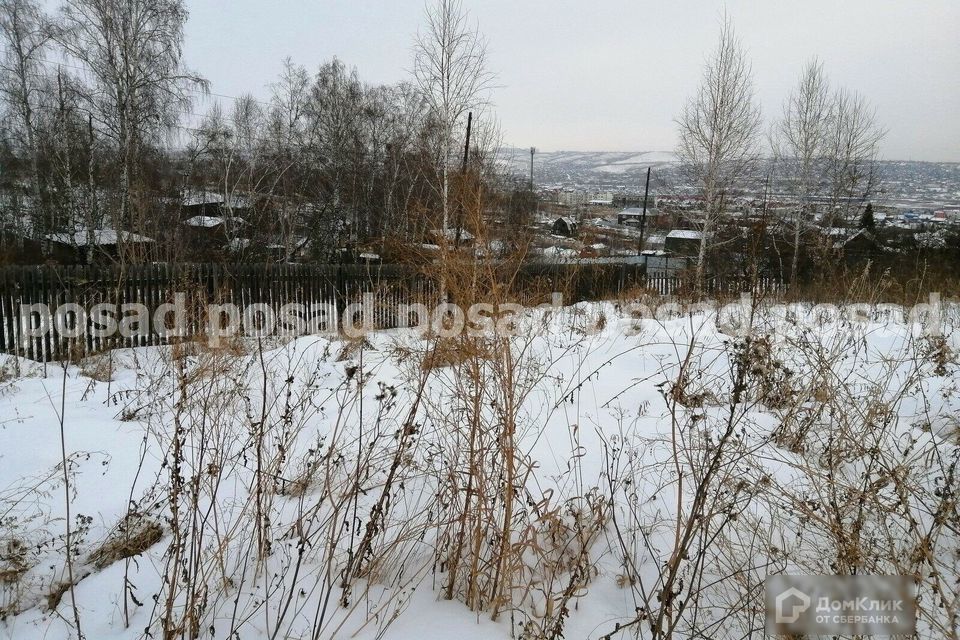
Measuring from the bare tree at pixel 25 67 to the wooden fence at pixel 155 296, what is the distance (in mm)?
11631

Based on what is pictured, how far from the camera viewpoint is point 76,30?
13766mm

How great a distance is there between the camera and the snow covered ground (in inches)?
79.1

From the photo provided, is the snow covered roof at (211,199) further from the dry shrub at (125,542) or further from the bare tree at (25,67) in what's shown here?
the dry shrub at (125,542)

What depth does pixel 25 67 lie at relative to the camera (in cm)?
1644

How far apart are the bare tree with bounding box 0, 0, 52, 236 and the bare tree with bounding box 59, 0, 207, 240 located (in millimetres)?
2225

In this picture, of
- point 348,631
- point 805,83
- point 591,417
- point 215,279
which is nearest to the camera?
point 348,631

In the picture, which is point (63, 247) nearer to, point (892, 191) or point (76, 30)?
point (76, 30)

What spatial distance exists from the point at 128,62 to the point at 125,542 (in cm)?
1537

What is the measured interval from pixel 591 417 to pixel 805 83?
2200 centimetres

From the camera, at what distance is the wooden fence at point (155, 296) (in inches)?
283

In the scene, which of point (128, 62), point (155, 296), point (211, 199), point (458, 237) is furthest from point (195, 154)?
point (458, 237)

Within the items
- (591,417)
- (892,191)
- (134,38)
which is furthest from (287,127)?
(892,191)


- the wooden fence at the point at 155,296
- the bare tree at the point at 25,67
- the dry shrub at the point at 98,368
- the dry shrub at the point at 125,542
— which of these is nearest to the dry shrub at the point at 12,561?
the dry shrub at the point at 125,542

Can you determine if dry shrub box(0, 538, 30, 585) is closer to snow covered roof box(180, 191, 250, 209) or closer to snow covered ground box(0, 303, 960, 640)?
snow covered ground box(0, 303, 960, 640)
